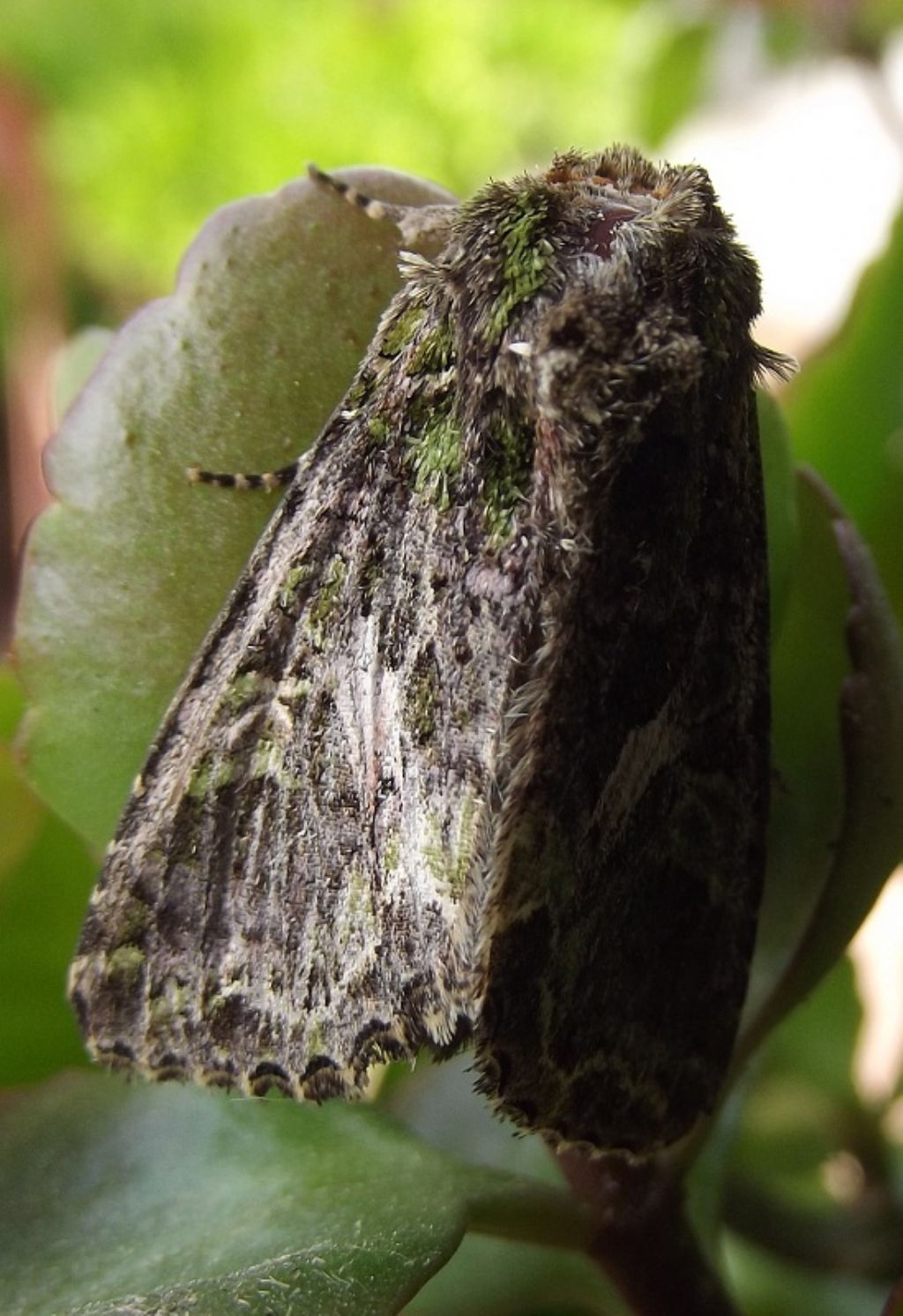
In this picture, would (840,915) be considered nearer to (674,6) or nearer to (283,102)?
(674,6)

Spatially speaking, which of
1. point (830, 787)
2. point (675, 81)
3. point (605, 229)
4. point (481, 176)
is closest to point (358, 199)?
point (605, 229)

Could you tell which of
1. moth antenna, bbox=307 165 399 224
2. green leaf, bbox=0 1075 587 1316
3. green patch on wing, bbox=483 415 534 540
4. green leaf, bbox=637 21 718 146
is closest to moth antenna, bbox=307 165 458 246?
moth antenna, bbox=307 165 399 224

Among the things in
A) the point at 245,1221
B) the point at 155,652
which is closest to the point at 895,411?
the point at 155,652

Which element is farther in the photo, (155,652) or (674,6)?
(674,6)

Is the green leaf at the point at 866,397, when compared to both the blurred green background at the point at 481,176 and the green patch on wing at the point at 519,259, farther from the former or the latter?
the green patch on wing at the point at 519,259

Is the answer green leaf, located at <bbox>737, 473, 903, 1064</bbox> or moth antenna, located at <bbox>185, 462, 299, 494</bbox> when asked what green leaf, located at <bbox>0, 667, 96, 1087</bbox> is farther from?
green leaf, located at <bbox>737, 473, 903, 1064</bbox>

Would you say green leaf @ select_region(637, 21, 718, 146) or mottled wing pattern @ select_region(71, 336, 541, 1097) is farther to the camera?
green leaf @ select_region(637, 21, 718, 146)

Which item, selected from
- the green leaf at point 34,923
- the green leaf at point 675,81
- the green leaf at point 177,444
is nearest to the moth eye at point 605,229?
the green leaf at point 177,444
